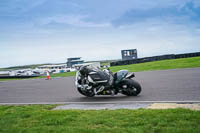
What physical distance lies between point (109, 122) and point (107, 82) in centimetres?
360

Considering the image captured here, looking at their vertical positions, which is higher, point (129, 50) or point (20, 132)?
point (129, 50)

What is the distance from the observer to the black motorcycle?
835cm

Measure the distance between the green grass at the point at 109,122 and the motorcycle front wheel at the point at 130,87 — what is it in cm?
268

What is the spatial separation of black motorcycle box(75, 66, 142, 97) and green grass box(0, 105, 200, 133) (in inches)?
101

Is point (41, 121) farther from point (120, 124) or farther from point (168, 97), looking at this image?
point (168, 97)

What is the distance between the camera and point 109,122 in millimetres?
4848

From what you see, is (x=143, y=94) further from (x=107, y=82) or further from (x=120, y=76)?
(x=107, y=82)

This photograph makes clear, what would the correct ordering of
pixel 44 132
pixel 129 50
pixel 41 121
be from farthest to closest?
pixel 129 50, pixel 41 121, pixel 44 132

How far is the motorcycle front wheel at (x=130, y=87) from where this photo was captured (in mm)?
8281

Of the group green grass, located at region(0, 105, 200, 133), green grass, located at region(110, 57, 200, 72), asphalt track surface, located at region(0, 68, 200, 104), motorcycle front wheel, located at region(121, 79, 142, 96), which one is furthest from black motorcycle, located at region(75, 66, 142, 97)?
green grass, located at region(110, 57, 200, 72)

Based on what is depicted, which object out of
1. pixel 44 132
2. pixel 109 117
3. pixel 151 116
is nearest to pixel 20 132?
pixel 44 132

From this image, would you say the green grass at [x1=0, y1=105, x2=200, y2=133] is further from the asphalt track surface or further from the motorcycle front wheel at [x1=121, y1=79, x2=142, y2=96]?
the motorcycle front wheel at [x1=121, y1=79, x2=142, y2=96]

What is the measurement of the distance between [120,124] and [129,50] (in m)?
47.8

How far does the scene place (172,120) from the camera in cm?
466
